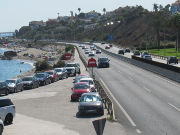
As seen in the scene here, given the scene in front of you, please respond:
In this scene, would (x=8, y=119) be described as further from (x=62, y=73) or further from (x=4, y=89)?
(x=62, y=73)

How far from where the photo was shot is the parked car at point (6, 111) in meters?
19.5

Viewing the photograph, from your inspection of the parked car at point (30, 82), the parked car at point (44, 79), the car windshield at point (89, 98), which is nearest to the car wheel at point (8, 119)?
the car windshield at point (89, 98)

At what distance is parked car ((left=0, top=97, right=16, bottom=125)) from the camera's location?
1951 centimetres

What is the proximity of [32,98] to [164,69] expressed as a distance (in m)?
19.1

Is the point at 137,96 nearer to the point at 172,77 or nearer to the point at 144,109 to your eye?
the point at 144,109

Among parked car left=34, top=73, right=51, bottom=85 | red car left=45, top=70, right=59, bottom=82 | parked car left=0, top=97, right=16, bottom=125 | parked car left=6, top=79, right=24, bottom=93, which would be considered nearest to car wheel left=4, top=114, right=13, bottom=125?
parked car left=0, top=97, right=16, bottom=125

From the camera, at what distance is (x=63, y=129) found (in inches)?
743

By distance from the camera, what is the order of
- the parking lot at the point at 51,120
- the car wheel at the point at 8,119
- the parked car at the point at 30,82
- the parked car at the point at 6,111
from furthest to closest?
the parked car at the point at 30,82, the car wheel at the point at 8,119, the parked car at the point at 6,111, the parking lot at the point at 51,120

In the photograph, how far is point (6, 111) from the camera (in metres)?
19.7

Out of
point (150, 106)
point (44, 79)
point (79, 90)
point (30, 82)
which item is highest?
point (79, 90)

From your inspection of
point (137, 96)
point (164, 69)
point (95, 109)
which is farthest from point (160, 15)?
point (95, 109)

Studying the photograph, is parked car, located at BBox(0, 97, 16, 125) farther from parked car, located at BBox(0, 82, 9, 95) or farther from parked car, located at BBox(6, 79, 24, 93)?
parked car, located at BBox(6, 79, 24, 93)

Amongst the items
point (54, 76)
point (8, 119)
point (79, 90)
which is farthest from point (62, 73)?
point (8, 119)

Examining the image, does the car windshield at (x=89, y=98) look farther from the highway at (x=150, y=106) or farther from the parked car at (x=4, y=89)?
the parked car at (x=4, y=89)
